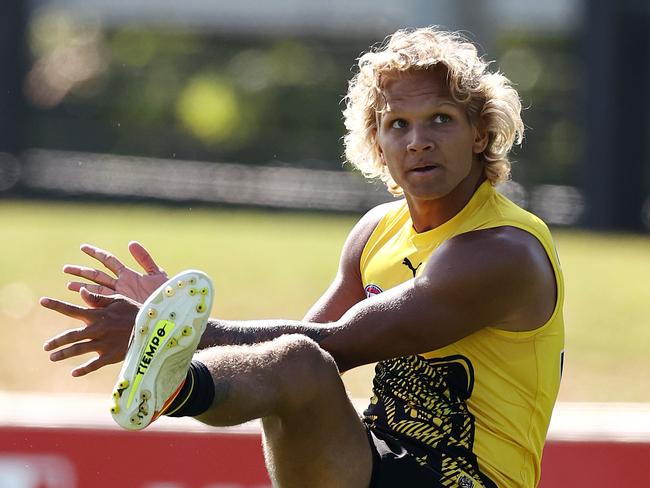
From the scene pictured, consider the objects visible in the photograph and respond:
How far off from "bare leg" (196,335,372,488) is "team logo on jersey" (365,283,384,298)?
50cm

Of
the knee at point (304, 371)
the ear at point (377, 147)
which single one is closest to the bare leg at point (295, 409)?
the knee at point (304, 371)

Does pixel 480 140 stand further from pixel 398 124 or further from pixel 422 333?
pixel 422 333

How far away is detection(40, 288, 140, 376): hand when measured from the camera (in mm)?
4020

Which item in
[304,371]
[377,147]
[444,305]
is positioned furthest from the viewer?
[377,147]

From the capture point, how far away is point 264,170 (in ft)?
70.8

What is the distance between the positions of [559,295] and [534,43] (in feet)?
60.5

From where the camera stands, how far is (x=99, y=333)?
4.02 meters

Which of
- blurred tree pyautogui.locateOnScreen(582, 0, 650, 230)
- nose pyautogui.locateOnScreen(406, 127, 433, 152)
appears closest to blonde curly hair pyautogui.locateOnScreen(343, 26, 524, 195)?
nose pyautogui.locateOnScreen(406, 127, 433, 152)

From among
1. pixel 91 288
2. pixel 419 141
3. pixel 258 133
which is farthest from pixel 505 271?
pixel 258 133

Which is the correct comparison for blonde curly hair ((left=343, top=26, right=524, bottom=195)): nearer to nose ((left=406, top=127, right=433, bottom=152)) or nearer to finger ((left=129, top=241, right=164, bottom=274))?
nose ((left=406, top=127, right=433, bottom=152))

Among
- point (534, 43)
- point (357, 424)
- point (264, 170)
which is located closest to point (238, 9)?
point (264, 170)

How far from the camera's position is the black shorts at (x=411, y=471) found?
3988 mm

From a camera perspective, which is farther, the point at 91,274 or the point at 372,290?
the point at 372,290

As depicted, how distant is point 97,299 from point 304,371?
0.75 meters
